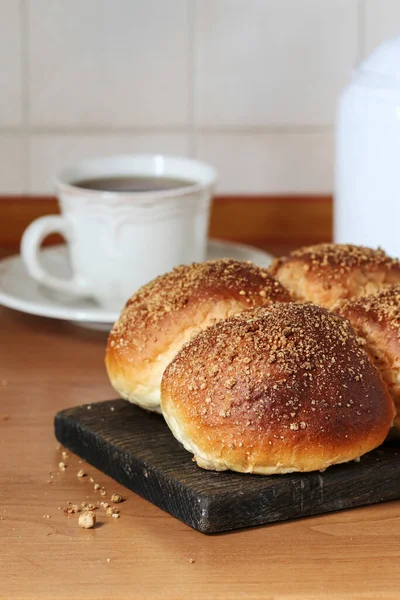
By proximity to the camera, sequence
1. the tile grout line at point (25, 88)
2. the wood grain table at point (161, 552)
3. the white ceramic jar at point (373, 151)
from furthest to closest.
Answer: the tile grout line at point (25, 88) < the white ceramic jar at point (373, 151) < the wood grain table at point (161, 552)

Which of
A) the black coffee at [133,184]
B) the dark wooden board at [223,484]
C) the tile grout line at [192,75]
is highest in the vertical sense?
the tile grout line at [192,75]

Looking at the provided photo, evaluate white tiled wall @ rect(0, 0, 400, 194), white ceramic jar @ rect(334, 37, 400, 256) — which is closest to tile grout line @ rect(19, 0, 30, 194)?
white tiled wall @ rect(0, 0, 400, 194)

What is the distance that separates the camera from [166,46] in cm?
144

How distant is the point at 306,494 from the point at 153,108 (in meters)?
0.96

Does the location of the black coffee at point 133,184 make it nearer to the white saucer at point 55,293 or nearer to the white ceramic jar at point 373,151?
the white saucer at point 55,293

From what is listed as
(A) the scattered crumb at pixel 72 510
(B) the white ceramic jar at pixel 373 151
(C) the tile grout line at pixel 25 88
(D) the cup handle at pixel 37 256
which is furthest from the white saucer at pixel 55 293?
(A) the scattered crumb at pixel 72 510

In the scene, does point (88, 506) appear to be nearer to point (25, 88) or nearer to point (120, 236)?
point (120, 236)

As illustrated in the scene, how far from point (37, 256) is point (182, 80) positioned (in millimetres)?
480

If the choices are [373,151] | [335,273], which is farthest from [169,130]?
[335,273]

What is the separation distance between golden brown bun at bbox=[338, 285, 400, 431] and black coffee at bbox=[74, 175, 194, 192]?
48 cm

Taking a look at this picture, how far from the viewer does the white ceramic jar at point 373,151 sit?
0.96 m

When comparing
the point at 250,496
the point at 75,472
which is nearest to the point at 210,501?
the point at 250,496

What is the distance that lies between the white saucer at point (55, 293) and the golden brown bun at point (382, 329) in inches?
13.4

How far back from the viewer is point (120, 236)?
105cm
